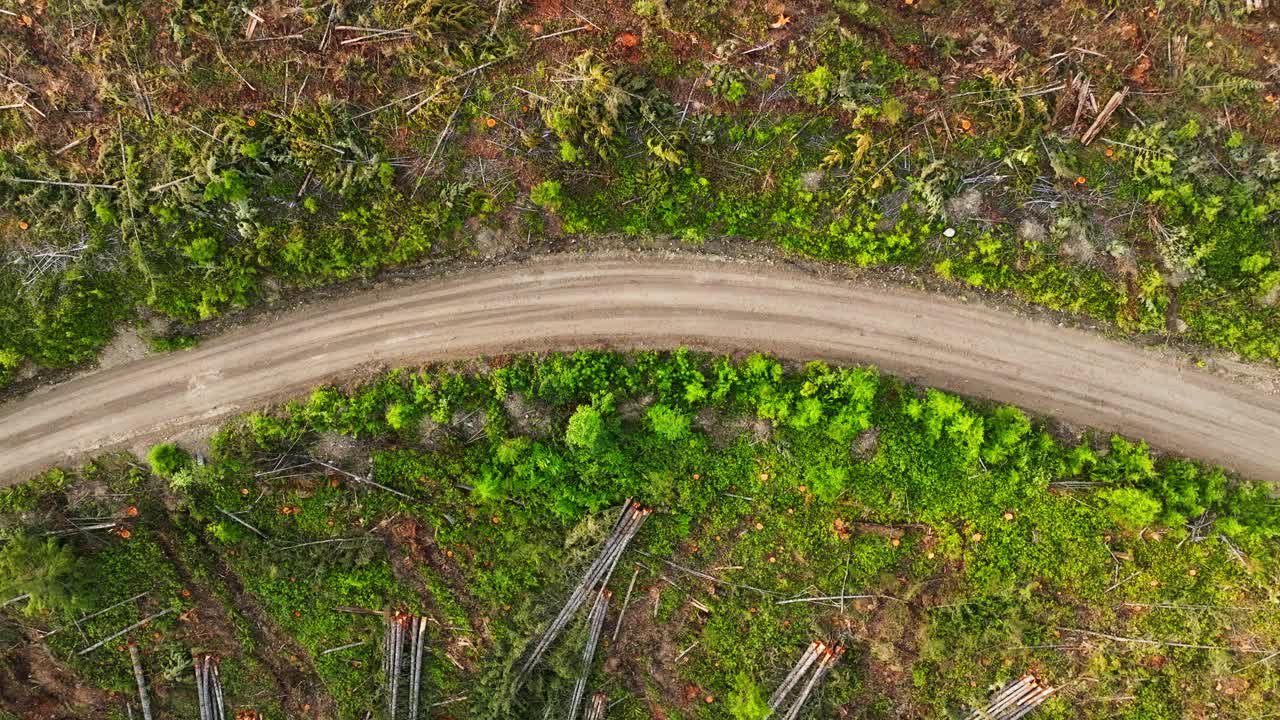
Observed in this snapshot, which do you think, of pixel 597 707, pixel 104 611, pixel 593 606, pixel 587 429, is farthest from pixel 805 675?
pixel 104 611

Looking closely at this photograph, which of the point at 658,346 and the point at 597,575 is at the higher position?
the point at 658,346

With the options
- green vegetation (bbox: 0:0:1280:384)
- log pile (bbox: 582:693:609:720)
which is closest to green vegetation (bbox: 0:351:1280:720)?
log pile (bbox: 582:693:609:720)

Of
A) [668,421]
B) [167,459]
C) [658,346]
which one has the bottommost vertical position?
[668,421]

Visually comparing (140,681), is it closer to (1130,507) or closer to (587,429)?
(587,429)

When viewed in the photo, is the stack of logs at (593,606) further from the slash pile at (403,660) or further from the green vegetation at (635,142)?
the green vegetation at (635,142)

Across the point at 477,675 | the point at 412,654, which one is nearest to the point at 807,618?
the point at 477,675

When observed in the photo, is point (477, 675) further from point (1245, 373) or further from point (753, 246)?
point (1245, 373)
